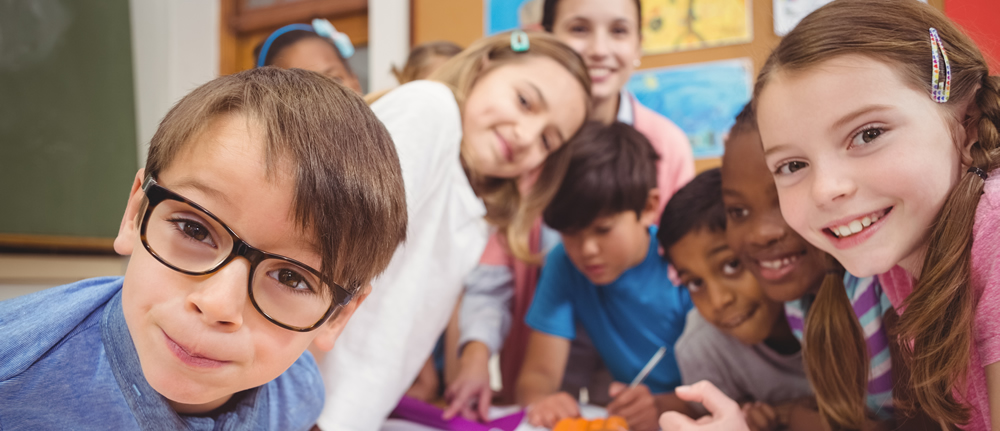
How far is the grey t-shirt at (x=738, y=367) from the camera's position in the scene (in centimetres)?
94

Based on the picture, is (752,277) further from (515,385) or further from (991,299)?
(515,385)

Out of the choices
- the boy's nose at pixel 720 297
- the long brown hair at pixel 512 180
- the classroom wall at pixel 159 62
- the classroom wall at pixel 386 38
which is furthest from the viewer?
the classroom wall at pixel 386 38

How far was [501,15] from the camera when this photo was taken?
1499mm

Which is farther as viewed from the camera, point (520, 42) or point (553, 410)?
point (520, 42)

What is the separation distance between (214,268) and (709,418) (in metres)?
0.63

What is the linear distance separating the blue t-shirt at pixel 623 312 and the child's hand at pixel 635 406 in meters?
0.05

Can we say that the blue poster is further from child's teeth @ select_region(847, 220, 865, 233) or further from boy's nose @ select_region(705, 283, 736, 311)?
child's teeth @ select_region(847, 220, 865, 233)

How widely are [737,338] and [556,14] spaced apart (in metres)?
0.76

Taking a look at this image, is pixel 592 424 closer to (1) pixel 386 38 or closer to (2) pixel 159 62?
(1) pixel 386 38

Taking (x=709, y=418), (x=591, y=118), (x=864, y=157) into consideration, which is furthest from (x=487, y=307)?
(x=864, y=157)

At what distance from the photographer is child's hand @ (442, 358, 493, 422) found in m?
1.09

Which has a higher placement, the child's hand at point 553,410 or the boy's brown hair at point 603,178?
the boy's brown hair at point 603,178

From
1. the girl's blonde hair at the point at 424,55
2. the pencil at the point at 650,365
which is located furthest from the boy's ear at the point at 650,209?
the girl's blonde hair at the point at 424,55

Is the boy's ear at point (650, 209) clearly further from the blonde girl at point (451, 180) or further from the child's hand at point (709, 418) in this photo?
the child's hand at point (709, 418)
